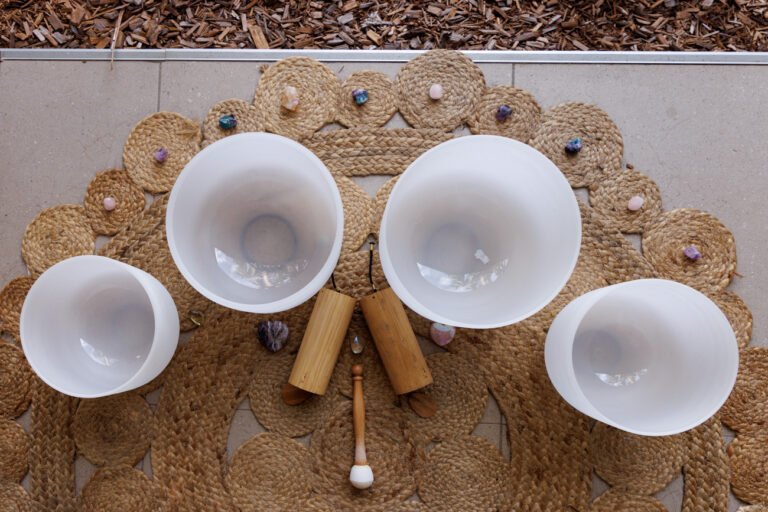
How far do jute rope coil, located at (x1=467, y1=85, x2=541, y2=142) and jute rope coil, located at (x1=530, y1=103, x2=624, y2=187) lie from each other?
0.02 metres

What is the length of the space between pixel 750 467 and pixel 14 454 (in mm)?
1124

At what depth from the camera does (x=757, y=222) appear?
1.04 meters

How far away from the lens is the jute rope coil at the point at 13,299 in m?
1.04

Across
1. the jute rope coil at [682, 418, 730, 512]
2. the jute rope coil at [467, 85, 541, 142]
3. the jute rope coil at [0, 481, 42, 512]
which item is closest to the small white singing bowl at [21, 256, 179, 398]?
the jute rope coil at [0, 481, 42, 512]

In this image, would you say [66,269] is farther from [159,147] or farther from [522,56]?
[522,56]

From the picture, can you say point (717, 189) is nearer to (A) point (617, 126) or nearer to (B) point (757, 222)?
(B) point (757, 222)

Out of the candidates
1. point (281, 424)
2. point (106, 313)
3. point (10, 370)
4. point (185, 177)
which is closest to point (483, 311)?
point (281, 424)

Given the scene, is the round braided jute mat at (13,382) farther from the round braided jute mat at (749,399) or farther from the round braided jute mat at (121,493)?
the round braided jute mat at (749,399)

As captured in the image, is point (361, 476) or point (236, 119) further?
point (236, 119)

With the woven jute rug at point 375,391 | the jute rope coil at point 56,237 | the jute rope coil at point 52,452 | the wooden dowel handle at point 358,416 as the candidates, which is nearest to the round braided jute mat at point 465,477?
the woven jute rug at point 375,391

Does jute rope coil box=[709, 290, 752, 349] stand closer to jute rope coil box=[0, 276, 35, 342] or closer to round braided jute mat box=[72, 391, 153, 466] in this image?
round braided jute mat box=[72, 391, 153, 466]

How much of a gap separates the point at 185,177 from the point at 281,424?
0.40 meters

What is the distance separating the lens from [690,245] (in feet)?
3.34

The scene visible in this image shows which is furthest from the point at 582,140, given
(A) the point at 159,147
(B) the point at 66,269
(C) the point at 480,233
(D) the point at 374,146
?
(B) the point at 66,269
